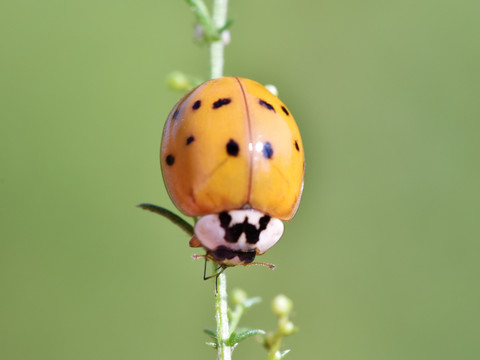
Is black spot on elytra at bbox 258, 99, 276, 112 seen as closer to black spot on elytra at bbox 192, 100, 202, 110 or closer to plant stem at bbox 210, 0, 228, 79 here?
black spot on elytra at bbox 192, 100, 202, 110

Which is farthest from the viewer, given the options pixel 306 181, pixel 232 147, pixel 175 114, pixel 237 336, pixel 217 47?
pixel 306 181

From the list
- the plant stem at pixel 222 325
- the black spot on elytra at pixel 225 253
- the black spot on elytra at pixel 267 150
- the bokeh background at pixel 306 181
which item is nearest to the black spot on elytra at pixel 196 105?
the black spot on elytra at pixel 267 150

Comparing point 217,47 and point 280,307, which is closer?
point 280,307

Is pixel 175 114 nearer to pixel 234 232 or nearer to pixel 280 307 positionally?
pixel 234 232

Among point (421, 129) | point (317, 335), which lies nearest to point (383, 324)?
point (317, 335)

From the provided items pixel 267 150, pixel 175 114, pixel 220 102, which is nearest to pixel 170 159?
pixel 175 114

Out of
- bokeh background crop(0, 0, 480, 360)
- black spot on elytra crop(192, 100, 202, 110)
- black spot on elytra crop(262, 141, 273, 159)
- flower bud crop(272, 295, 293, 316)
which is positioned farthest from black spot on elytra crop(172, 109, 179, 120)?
bokeh background crop(0, 0, 480, 360)
